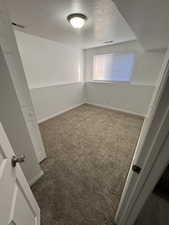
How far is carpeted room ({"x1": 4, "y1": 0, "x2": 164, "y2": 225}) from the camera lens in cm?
125

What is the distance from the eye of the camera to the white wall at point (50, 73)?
2.51 metres

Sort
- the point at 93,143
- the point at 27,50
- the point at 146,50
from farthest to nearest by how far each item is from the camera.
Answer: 1. the point at 146,50
2. the point at 27,50
3. the point at 93,143

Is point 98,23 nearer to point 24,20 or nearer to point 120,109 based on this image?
point 24,20

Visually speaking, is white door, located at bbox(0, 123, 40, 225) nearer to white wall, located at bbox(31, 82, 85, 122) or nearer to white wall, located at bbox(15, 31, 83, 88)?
white wall, located at bbox(31, 82, 85, 122)

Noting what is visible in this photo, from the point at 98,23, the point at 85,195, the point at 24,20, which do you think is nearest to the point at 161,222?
the point at 85,195

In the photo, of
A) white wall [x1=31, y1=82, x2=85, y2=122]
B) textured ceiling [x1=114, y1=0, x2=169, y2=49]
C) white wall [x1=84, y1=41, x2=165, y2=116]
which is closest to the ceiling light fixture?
textured ceiling [x1=114, y1=0, x2=169, y2=49]

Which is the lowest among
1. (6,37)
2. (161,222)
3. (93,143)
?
(93,143)

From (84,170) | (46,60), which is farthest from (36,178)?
(46,60)

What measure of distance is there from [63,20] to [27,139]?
197 centimetres

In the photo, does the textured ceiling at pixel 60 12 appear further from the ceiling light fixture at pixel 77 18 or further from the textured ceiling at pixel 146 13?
the textured ceiling at pixel 146 13

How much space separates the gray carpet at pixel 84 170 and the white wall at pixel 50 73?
2.48 feet

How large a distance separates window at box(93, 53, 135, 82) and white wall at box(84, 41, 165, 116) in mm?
153

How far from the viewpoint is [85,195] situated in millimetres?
1274

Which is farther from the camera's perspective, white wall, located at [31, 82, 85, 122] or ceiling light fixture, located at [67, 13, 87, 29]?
white wall, located at [31, 82, 85, 122]
